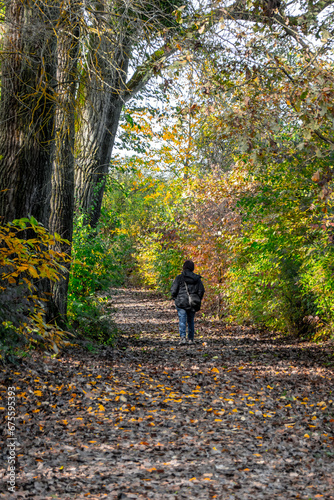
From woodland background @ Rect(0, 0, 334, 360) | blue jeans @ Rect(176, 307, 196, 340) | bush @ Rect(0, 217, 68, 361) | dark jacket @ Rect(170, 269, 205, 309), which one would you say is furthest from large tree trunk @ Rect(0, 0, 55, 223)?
blue jeans @ Rect(176, 307, 196, 340)

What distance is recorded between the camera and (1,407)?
4625 millimetres

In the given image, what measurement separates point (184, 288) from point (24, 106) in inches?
207

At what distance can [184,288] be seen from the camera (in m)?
9.70

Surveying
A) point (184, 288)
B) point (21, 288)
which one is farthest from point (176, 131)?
point (21, 288)

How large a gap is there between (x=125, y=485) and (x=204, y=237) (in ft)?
34.6

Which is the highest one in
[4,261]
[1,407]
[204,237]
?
[204,237]

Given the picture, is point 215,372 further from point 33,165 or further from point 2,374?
point 33,165

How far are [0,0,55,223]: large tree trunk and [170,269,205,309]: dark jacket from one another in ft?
14.7

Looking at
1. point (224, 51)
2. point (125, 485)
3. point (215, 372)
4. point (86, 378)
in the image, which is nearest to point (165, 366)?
point (215, 372)

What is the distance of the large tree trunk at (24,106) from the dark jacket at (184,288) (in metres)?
4.47

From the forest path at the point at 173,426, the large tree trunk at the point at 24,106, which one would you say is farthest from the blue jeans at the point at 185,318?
the large tree trunk at the point at 24,106

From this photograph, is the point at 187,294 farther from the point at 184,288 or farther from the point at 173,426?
the point at 173,426

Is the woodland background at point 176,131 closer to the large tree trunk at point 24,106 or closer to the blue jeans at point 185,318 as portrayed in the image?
the large tree trunk at point 24,106

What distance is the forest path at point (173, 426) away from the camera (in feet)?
12.2
